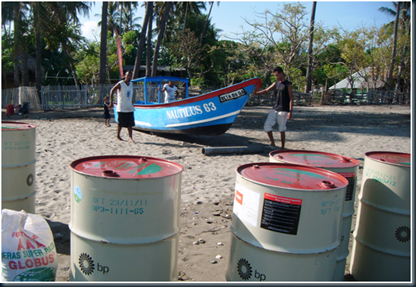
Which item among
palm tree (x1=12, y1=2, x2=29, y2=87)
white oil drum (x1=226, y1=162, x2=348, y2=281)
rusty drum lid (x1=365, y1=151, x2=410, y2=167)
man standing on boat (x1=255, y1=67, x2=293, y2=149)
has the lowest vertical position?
white oil drum (x1=226, y1=162, x2=348, y2=281)

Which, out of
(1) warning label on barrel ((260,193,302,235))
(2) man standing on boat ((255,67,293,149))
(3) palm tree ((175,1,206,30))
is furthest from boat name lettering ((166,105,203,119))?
(3) palm tree ((175,1,206,30))

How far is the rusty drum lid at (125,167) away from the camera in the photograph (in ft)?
7.36

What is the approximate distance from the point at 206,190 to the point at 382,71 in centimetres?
3882

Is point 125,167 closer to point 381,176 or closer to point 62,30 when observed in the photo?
point 381,176

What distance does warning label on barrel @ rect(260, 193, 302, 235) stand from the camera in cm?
205

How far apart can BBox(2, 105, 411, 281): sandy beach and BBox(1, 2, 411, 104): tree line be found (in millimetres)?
9761

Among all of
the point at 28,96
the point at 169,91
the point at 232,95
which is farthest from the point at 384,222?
the point at 28,96

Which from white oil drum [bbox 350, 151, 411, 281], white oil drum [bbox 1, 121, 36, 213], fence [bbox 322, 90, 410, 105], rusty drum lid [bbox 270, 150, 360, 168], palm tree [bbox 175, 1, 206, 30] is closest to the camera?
white oil drum [bbox 350, 151, 411, 281]

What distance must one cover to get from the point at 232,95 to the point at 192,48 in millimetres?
25175

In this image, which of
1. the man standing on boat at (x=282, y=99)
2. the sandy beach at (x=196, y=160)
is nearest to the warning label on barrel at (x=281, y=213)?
the sandy beach at (x=196, y=160)

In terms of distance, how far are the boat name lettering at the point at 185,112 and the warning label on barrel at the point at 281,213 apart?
681 centimetres

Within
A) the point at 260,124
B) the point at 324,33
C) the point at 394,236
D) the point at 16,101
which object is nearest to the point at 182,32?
the point at 324,33

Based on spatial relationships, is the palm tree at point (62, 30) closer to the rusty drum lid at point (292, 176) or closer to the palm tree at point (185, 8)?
the palm tree at point (185, 8)

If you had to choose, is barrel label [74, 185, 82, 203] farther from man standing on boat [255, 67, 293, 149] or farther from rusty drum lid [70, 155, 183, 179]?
man standing on boat [255, 67, 293, 149]
